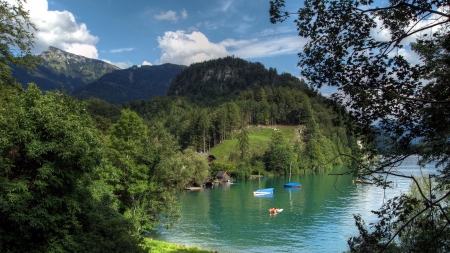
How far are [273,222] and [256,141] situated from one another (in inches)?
3069

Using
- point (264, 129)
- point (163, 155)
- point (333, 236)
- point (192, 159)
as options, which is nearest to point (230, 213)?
point (333, 236)

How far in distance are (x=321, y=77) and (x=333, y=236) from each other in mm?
28690

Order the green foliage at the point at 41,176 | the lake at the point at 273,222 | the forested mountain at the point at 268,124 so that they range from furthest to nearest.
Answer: the forested mountain at the point at 268,124, the lake at the point at 273,222, the green foliage at the point at 41,176

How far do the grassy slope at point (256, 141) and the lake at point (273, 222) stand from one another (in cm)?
4826

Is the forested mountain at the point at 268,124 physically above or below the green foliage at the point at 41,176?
above

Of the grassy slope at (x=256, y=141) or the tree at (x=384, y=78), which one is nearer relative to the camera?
the tree at (x=384, y=78)

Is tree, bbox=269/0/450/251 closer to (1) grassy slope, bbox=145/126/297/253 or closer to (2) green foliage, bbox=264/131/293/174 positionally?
(2) green foliage, bbox=264/131/293/174

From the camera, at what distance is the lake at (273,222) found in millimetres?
28859

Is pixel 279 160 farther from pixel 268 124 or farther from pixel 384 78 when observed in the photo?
pixel 384 78

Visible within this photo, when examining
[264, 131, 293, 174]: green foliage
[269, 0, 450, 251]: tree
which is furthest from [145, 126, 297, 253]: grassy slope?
[269, 0, 450, 251]: tree

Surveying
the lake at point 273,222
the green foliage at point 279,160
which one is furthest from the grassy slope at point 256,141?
the lake at point 273,222

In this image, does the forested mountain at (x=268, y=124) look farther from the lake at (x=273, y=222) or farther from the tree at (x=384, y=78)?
the tree at (x=384, y=78)

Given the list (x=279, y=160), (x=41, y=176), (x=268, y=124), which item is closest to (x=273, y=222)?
(x=41, y=176)

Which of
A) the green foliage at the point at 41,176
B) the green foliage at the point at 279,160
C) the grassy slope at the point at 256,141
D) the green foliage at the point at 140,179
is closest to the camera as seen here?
the green foliage at the point at 41,176
